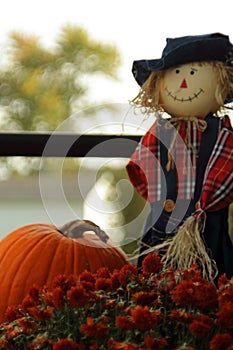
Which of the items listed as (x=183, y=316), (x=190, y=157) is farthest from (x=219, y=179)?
(x=183, y=316)

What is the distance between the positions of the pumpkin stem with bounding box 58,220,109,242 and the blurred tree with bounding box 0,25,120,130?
8891 mm

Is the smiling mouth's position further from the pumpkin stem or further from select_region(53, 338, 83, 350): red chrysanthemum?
select_region(53, 338, 83, 350): red chrysanthemum

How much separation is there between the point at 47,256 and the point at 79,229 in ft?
0.49

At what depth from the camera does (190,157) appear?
85.8 inches

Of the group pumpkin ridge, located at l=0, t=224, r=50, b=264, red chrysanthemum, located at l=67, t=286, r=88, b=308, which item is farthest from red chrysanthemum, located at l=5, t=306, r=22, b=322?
pumpkin ridge, located at l=0, t=224, r=50, b=264

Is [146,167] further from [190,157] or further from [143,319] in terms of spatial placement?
[143,319]

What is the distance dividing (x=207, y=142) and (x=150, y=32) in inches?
309

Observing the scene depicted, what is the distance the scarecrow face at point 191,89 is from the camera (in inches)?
86.4

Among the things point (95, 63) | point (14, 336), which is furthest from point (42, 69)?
point (14, 336)

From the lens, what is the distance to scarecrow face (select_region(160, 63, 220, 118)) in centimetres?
220

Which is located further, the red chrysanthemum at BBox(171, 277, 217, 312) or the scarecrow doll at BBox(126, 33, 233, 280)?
the scarecrow doll at BBox(126, 33, 233, 280)

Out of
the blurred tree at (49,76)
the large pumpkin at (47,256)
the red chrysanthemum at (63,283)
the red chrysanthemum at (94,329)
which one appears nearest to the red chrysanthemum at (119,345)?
the red chrysanthemum at (94,329)

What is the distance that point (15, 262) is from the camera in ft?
6.76

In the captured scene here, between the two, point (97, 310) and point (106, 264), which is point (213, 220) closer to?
point (106, 264)
